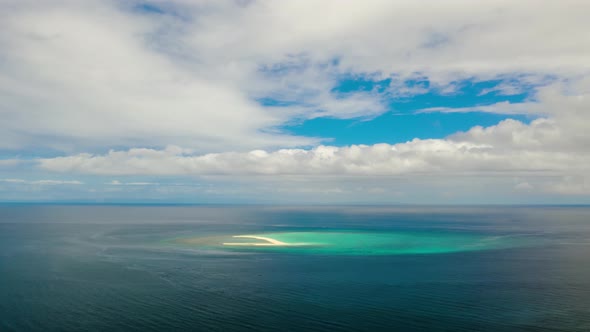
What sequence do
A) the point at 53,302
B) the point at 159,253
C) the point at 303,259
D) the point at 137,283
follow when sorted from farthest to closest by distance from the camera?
the point at 159,253, the point at 303,259, the point at 137,283, the point at 53,302

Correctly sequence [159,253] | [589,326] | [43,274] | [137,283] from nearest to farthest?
[589,326] < [137,283] < [43,274] < [159,253]

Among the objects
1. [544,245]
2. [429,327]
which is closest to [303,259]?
[429,327]

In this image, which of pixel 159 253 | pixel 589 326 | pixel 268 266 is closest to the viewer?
pixel 589 326

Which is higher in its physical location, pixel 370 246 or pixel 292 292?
pixel 370 246

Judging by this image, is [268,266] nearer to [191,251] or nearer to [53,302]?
[191,251]

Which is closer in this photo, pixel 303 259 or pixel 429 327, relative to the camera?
pixel 429 327

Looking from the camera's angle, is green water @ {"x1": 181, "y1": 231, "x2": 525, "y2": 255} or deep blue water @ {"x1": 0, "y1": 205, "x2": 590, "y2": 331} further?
green water @ {"x1": 181, "y1": 231, "x2": 525, "y2": 255}

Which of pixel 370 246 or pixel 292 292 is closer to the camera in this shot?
pixel 292 292

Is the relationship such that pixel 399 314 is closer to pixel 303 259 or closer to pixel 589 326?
pixel 589 326

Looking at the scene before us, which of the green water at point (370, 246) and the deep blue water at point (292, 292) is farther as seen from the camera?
the green water at point (370, 246)

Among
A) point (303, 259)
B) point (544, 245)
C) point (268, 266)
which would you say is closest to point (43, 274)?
point (268, 266)
